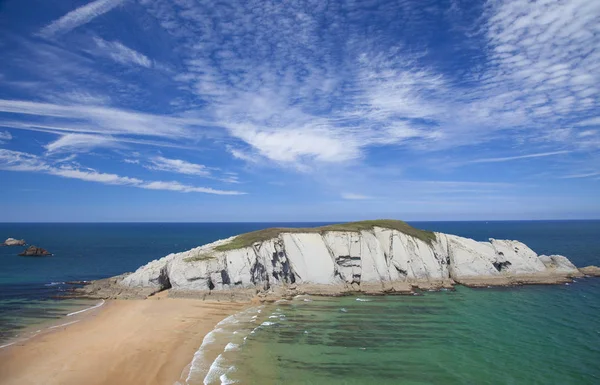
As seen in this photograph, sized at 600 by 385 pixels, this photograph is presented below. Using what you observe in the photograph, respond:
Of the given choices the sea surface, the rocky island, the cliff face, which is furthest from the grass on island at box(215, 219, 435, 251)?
the sea surface

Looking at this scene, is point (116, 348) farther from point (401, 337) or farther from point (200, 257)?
point (401, 337)

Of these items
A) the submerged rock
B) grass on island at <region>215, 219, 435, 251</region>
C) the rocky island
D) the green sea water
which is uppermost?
grass on island at <region>215, 219, 435, 251</region>

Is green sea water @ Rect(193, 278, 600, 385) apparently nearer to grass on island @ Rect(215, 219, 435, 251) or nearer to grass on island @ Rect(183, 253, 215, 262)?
grass on island @ Rect(183, 253, 215, 262)

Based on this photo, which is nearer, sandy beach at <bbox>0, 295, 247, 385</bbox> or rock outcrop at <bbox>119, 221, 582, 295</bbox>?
sandy beach at <bbox>0, 295, 247, 385</bbox>

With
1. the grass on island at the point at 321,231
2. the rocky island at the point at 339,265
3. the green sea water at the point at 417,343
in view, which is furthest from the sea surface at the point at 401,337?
the grass on island at the point at 321,231

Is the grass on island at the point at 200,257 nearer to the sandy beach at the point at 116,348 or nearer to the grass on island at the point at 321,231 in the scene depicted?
the grass on island at the point at 321,231

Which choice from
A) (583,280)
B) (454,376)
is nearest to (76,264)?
(454,376)

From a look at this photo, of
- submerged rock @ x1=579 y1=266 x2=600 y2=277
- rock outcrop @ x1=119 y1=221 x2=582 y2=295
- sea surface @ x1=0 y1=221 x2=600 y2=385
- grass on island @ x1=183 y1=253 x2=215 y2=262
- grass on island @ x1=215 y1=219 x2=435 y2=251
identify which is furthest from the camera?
submerged rock @ x1=579 y1=266 x2=600 y2=277

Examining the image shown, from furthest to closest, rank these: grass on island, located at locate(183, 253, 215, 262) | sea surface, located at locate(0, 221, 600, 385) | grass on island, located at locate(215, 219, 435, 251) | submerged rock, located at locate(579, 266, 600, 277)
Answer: submerged rock, located at locate(579, 266, 600, 277)
grass on island, located at locate(215, 219, 435, 251)
grass on island, located at locate(183, 253, 215, 262)
sea surface, located at locate(0, 221, 600, 385)

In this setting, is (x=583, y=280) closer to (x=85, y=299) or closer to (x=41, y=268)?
(x=85, y=299)
